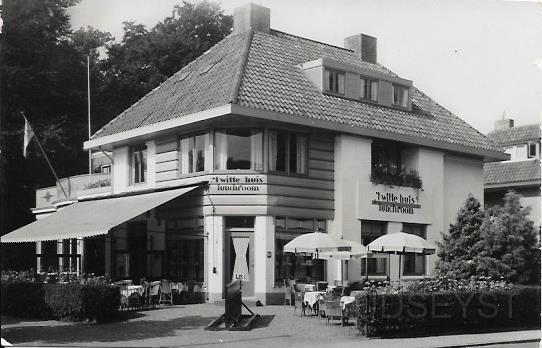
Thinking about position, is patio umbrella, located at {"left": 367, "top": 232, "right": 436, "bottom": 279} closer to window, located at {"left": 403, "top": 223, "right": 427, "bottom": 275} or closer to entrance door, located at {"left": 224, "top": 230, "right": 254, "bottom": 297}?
entrance door, located at {"left": 224, "top": 230, "right": 254, "bottom": 297}

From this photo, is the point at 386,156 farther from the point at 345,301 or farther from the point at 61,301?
the point at 61,301

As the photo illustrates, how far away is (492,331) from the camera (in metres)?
20.4

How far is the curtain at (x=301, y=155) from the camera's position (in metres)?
26.5

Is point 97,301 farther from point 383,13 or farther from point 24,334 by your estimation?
point 383,13

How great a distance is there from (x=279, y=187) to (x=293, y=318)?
17.9 feet

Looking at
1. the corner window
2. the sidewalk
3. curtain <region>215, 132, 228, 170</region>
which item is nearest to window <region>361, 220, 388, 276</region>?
the corner window

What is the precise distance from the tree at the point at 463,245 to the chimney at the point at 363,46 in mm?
10918

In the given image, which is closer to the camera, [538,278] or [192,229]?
[538,278]

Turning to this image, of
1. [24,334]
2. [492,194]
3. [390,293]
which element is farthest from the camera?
[492,194]

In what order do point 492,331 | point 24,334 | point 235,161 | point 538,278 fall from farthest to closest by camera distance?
point 235,161
point 538,278
point 492,331
point 24,334

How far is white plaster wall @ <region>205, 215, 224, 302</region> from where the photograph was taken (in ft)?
82.8

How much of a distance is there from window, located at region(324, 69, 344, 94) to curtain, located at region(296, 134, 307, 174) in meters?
2.60

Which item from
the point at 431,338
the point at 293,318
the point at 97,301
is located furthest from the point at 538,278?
the point at 97,301

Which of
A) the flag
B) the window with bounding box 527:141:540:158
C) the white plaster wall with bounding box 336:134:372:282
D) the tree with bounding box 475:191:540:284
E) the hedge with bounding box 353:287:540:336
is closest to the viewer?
the hedge with bounding box 353:287:540:336
